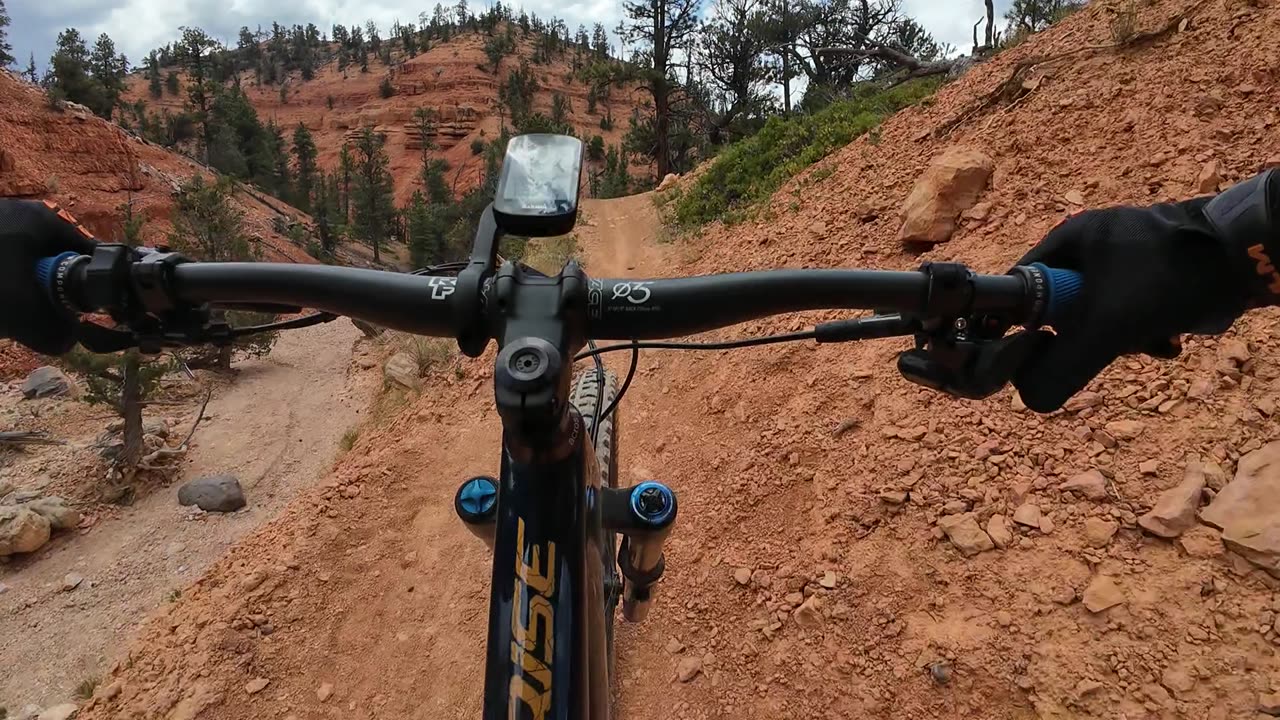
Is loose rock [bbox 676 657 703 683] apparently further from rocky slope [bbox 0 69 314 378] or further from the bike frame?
rocky slope [bbox 0 69 314 378]

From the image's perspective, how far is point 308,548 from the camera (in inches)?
144

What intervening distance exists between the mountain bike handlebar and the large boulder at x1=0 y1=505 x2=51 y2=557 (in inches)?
319

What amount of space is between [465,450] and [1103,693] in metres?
3.90

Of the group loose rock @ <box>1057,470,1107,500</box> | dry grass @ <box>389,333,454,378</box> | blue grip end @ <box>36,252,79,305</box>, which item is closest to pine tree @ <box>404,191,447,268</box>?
dry grass @ <box>389,333,454,378</box>

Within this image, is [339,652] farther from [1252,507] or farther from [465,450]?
[1252,507]

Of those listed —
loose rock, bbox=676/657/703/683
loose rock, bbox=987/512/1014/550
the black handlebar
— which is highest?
the black handlebar

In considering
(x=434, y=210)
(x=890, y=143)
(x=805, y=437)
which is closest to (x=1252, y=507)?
(x=805, y=437)

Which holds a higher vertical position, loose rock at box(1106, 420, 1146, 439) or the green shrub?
the green shrub

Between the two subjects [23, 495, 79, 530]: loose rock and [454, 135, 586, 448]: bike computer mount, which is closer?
[454, 135, 586, 448]: bike computer mount

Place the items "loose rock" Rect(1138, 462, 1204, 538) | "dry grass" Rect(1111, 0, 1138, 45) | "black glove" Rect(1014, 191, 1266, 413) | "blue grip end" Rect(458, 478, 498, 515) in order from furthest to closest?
"dry grass" Rect(1111, 0, 1138, 45) → "loose rock" Rect(1138, 462, 1204, 538) → "blue grip end" Rect(458, 478, 498, 515) → "black glove" Rect(1014, 191, 1266, 413)

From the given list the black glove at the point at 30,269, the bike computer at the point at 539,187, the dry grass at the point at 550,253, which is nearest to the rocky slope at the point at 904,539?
the bike computer at the point at 539,187

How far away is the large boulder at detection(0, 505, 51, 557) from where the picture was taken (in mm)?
6703

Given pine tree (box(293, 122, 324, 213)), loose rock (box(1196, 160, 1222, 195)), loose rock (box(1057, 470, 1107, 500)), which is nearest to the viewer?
loose rock (box(1057, 470, 1107, 500))

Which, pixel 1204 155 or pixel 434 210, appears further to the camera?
pixel 434 210
